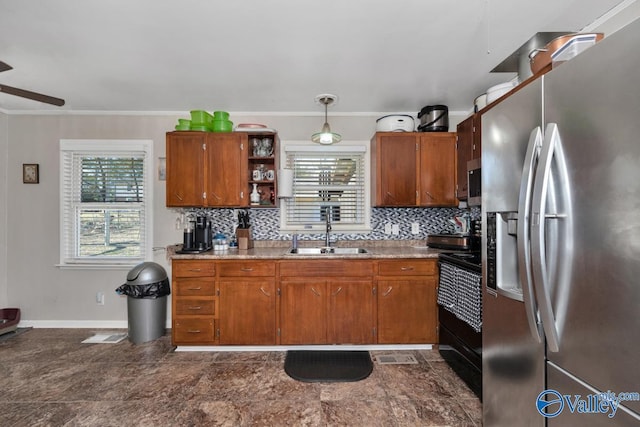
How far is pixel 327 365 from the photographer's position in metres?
2.47

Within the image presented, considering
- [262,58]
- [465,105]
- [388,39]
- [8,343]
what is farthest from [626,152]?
[8,343]

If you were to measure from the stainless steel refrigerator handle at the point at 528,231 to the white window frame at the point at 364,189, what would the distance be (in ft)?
7.91

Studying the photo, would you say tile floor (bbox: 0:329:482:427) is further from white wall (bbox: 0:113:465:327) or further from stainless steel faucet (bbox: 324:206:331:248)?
stainless steel faucet (bbox: 324:206:331:248)

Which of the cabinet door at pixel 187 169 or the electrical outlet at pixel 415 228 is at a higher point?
the cabinet door at pixel 187 169

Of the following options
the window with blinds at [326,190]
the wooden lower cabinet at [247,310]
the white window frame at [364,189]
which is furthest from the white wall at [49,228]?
the window with blinds at [326,190]

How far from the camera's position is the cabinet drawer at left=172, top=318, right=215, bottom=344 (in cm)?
271

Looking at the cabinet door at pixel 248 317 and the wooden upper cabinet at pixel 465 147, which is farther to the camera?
the cabinet door at pixel 248 317

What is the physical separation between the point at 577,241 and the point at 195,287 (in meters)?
2.81

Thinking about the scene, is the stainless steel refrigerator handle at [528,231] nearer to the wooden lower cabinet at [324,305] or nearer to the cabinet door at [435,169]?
the wooden lower cabinet at [324,305]

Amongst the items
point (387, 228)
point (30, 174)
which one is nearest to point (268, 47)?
point (387, 228)

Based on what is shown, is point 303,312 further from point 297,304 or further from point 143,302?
point 143,302

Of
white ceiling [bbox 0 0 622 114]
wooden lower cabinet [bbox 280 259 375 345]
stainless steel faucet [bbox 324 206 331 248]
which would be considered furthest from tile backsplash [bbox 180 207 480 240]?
white ceiling [bbox 0 0 622 114]

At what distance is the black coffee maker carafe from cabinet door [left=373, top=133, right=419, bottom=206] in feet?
6.42

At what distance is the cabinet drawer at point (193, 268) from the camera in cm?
272
